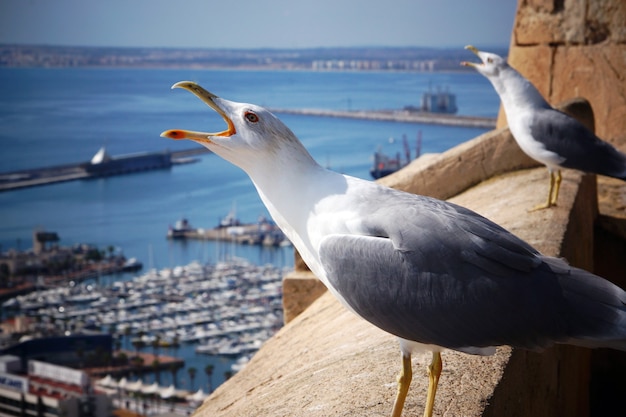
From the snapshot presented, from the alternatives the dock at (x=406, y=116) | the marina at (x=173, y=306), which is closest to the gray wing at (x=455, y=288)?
the marina at (x=173, y=306)

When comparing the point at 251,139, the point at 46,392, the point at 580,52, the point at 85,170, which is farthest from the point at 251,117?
the point at 85,170

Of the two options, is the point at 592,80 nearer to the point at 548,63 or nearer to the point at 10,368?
the point at 548,63

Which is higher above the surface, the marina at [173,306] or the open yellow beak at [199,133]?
the open yellow beak at [199,133]

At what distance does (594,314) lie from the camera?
1.90 meters

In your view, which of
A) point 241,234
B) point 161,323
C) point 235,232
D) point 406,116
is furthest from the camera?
point 406,116

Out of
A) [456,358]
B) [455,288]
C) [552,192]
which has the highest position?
[455,288]

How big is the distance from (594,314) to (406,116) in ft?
57.6

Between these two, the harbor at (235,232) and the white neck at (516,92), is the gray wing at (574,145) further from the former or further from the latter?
the harbor at (235,232)

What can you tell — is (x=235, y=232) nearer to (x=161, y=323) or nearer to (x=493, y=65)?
(x=161, y=323)

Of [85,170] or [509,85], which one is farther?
[85,170]

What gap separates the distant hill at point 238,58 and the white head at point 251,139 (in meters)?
17.7

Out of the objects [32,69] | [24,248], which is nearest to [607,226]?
[24,248]

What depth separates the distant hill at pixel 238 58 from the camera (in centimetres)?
1995

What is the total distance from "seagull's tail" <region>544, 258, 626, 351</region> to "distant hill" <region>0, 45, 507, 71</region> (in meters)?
17.7
